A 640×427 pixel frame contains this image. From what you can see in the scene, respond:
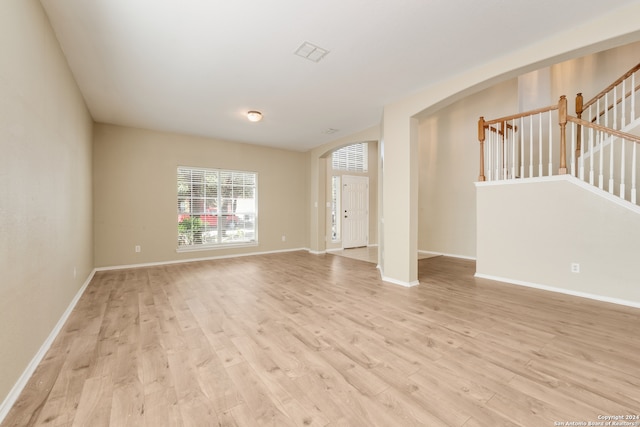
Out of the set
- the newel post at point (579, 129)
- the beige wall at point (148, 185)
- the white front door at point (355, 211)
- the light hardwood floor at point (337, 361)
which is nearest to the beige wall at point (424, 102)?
the light hardwood floor at point (337, 361)

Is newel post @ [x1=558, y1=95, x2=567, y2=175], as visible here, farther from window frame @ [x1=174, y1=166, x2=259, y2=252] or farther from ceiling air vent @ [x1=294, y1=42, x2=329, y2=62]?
window frame @ [x1=174, y1=166, x2=259, y2=252]

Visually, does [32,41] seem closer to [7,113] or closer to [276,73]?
[7,113]

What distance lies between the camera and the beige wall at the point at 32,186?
59.6 inches

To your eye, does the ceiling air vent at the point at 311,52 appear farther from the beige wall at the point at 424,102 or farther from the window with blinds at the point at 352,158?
the window with blinds at the point at 352,158

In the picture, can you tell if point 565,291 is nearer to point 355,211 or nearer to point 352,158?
point 355,211

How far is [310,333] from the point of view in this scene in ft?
7.68

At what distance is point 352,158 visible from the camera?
7777 millimetres

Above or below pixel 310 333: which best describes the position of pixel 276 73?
above

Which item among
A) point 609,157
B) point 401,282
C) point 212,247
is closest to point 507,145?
point 609,157

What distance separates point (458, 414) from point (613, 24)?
3.23 m

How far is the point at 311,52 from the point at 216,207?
4.30 metres

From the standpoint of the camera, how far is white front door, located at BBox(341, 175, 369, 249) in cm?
745

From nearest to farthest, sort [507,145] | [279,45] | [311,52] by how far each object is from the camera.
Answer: [279,45] < [311,52] < [507,145]

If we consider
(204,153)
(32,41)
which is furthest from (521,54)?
(204,153)
